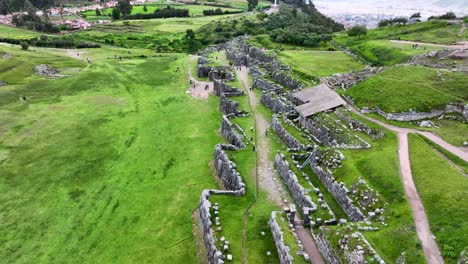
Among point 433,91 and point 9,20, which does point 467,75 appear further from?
point 9,20

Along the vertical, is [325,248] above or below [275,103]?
below

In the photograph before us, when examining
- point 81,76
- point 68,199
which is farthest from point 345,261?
point 81,76

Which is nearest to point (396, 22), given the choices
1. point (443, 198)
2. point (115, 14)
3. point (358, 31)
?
point (358, 31)

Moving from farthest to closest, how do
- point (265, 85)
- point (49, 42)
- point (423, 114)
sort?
point (49, 42) < point (265, 85) < point (423, 114)

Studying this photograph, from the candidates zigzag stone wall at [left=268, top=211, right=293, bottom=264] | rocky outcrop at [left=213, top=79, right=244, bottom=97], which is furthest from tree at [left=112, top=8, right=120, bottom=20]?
zigzag stone wall at [left=268, top=211, right=293, bottom=264]

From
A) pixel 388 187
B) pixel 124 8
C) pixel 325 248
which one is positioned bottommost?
pixel 325 248

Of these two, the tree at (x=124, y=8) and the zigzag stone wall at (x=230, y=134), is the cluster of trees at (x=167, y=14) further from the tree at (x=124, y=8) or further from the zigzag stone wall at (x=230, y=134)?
the zigzag stone wall at (x=230, y=134)

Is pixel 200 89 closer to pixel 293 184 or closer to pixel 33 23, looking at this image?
pixel 293 184

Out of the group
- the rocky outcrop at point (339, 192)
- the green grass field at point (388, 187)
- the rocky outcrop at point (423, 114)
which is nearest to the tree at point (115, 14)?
the green grass field at point (388, 187)
